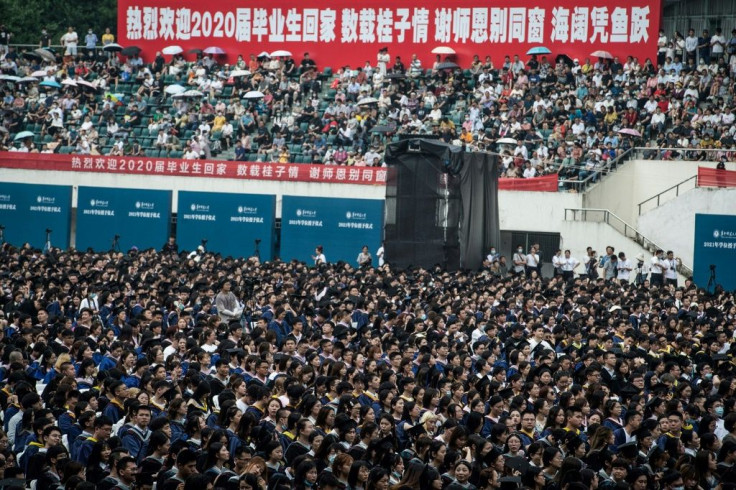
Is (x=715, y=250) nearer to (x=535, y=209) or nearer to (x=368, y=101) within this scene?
(x=535, y=209)

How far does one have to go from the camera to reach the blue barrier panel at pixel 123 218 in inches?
1357

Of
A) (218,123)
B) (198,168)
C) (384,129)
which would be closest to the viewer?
(198,168)

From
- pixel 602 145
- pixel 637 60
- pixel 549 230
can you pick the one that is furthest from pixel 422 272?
pixel 637 60

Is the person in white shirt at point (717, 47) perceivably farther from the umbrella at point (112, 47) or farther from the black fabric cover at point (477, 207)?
the umbrella at point (112, 47)

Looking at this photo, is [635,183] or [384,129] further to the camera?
[384,129]

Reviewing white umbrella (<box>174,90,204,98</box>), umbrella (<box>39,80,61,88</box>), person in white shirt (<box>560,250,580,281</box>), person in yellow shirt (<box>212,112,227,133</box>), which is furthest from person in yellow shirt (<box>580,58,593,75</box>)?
umbrella (<box>39,80,61,88</box>)

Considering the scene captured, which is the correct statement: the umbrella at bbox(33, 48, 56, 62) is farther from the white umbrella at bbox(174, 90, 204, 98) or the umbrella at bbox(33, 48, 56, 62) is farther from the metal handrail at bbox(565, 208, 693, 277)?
the metal handrail at bbox(565, 208, 693, 277)

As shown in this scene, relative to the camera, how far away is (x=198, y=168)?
116 feet

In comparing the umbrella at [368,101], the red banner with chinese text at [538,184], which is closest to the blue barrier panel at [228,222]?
the umbrella at [368,101]

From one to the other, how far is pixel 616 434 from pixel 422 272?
12073mm

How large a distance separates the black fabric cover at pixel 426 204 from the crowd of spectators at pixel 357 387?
9.84ft

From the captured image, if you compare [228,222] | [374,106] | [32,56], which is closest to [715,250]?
[374,106]

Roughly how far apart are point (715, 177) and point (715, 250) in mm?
Answer: 3181

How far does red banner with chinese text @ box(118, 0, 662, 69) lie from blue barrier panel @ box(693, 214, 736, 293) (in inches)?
410
